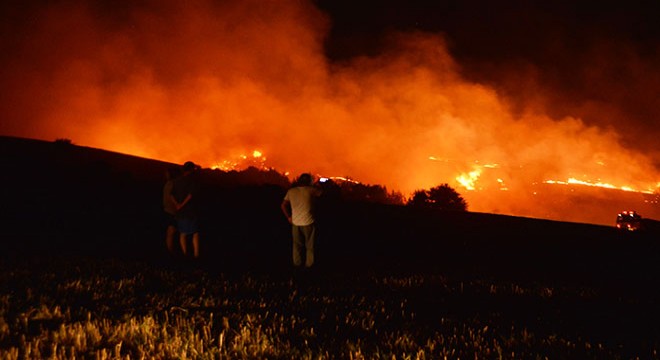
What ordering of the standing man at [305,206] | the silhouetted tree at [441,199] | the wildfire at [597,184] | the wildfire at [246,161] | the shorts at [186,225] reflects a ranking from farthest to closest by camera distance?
the wildfire at [597,184] < the wildfire at [246,161] < the silhouetted tree at [441,199] < the shorts at [186,225] < the standing man at [305,206]

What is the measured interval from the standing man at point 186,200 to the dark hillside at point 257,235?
84cm

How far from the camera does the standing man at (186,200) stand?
32.4ft

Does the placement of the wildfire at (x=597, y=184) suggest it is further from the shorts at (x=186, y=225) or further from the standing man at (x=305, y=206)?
the shorts at (x=186, y=225)

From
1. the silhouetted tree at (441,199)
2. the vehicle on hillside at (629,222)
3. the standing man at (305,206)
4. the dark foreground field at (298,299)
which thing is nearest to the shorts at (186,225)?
the dark foreground field at (298,299)

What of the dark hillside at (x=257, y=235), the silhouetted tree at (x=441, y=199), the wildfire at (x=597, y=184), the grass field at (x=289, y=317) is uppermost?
the wildfire at (x=597, y=184)

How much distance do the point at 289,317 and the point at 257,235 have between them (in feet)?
36.8

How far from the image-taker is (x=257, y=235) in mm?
16547

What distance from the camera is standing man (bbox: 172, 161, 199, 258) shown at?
987 cm

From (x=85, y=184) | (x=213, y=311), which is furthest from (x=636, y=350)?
(x=85, y=184)

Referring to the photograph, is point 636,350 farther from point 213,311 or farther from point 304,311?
point 213,311

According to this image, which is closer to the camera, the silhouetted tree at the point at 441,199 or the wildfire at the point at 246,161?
the silhouetted tree at the point at 441,199

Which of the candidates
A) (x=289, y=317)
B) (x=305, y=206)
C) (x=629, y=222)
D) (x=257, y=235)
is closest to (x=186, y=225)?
(x=305, y=206)

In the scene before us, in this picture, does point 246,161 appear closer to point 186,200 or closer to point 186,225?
point 186,225

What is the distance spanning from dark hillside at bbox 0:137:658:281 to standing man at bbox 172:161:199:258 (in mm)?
840
